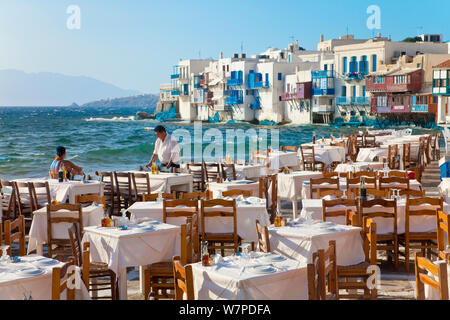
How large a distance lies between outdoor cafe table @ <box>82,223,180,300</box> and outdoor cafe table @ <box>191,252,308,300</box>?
1.78 metres

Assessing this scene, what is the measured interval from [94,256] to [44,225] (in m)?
1.83

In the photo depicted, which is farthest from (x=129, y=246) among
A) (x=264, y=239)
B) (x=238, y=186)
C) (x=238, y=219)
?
(x=238, y=186)

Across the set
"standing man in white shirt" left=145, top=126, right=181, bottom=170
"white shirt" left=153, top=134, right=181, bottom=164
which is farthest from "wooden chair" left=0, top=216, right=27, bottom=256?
"white shirt" left=153, top=134, right=181, bottom=164

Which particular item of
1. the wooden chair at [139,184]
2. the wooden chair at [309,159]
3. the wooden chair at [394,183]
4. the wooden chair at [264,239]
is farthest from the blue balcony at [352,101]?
the wooden chair at [264,239]

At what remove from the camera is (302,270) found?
19.0ft

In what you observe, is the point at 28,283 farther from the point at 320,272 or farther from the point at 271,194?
the point at 271,194

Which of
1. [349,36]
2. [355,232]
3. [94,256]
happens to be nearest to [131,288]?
[94,256]

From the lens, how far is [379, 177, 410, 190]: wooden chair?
10.9m

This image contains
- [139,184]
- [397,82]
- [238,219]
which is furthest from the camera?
[397,82]

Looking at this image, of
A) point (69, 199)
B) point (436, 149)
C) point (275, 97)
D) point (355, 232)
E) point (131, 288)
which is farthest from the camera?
point (275, 97)

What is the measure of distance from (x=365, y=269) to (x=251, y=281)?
6.03 ft

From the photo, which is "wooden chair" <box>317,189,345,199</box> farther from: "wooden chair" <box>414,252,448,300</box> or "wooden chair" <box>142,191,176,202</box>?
"wooden chair" <box>414,252,448,300</box>

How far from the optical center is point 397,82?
67.3m

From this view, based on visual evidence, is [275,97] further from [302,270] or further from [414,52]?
[302,270]
